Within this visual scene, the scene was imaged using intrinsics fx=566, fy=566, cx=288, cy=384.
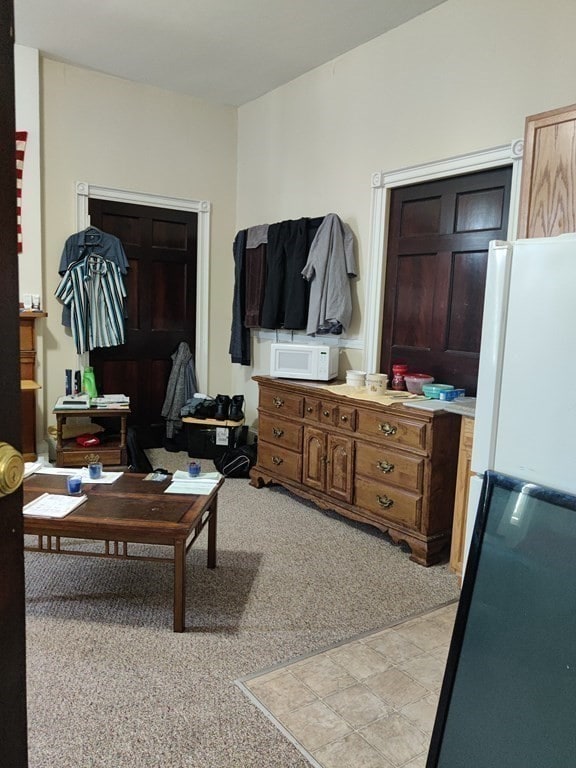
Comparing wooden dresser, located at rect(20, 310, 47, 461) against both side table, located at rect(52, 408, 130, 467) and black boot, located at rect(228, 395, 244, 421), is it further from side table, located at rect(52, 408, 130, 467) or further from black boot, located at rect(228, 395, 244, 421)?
black boot, located at rect(228, 395, 244, 421)

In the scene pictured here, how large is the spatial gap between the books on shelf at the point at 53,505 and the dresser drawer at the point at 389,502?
1.56 m

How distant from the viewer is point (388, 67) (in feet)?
12.2

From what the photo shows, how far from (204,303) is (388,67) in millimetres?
2519

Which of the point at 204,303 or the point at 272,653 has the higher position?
the point at 204,303

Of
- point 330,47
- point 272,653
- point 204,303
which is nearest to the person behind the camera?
point 272,653

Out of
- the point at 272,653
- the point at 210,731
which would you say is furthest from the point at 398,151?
the point at 210,731

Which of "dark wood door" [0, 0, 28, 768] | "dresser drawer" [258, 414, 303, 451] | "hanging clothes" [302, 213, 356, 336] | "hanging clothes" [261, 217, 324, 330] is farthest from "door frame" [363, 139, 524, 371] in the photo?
"dark wood door" [0, 0, 28, 768]

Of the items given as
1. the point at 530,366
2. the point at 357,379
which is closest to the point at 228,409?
the point at 357,379

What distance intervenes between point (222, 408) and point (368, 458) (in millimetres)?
1840

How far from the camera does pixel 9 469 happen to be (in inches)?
26.7

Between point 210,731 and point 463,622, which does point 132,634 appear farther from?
point 463,622

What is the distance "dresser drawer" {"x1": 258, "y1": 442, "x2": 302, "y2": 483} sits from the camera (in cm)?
382

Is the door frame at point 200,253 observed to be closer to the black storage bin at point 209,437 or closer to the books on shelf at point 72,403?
the black storage bin at point 209,437

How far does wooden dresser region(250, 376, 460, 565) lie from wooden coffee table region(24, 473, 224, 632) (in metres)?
1.00
